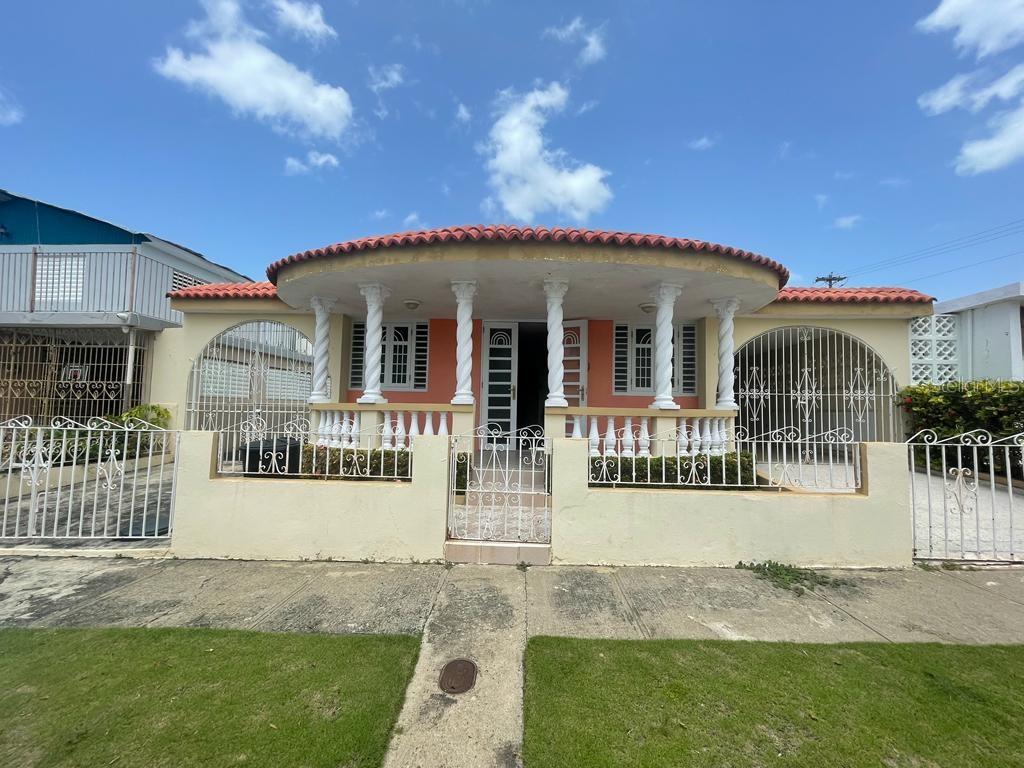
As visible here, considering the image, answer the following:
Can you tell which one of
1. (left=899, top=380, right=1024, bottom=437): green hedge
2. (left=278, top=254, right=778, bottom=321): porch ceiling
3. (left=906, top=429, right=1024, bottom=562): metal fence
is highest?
(left=278, top=254, right=778, bottom=321): porch ceiling

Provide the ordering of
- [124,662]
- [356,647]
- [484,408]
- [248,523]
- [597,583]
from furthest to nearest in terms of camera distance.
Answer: [484,408], [248,523], [597,583], [356,647], [124,662]

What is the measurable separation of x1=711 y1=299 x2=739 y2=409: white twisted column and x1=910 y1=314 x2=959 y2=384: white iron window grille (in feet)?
14.4

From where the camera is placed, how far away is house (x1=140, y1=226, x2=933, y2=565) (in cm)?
391

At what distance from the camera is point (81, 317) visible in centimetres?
848

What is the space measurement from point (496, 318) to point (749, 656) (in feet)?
22.0

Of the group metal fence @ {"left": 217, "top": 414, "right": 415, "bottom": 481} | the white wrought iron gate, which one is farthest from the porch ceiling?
the white wrought iron gate

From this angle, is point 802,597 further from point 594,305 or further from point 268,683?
point 594,305

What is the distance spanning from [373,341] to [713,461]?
15.9 ft

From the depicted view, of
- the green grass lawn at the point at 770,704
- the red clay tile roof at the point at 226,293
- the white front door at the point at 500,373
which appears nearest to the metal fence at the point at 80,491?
the red clay tile roof at the point at 226,293

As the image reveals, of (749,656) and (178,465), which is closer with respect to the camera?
(749,656)

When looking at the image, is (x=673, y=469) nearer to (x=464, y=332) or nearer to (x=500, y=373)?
(x=464, y=332)

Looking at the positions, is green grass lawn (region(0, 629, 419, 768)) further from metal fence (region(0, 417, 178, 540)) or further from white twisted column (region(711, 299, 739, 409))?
white twisted column (region(711, 299, 739, 409))

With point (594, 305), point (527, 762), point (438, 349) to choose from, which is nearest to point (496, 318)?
point (438, 349)

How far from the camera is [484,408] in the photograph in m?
8.30
